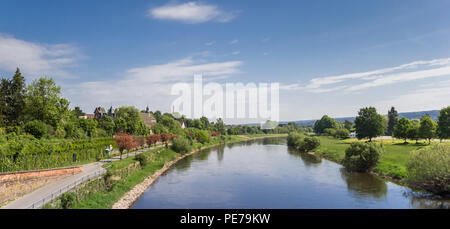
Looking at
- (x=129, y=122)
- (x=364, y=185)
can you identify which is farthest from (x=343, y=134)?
(x=364, y=185)

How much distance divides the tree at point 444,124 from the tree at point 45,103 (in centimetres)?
6521

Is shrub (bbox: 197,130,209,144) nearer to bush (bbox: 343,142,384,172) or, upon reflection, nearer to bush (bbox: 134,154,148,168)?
bush (bbox: 134,154,148,168)

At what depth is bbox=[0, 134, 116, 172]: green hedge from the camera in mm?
22438

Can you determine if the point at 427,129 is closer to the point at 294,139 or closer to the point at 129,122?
the point at 294,139

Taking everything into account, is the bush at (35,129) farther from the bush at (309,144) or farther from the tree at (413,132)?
the tree at (413,132)

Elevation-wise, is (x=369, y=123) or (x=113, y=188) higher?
(x=369, y=123)

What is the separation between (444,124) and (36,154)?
6381cm

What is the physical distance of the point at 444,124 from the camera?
174 ft

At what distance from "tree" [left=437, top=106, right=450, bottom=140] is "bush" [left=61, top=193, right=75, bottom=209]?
60.3m

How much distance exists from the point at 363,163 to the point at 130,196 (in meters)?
28.1

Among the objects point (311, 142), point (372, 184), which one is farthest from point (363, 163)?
point (311, 142)

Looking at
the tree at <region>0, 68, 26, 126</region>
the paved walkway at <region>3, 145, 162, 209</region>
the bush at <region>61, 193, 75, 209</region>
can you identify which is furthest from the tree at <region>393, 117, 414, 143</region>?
the tree at <region>0, 68, 26, 126</region>
